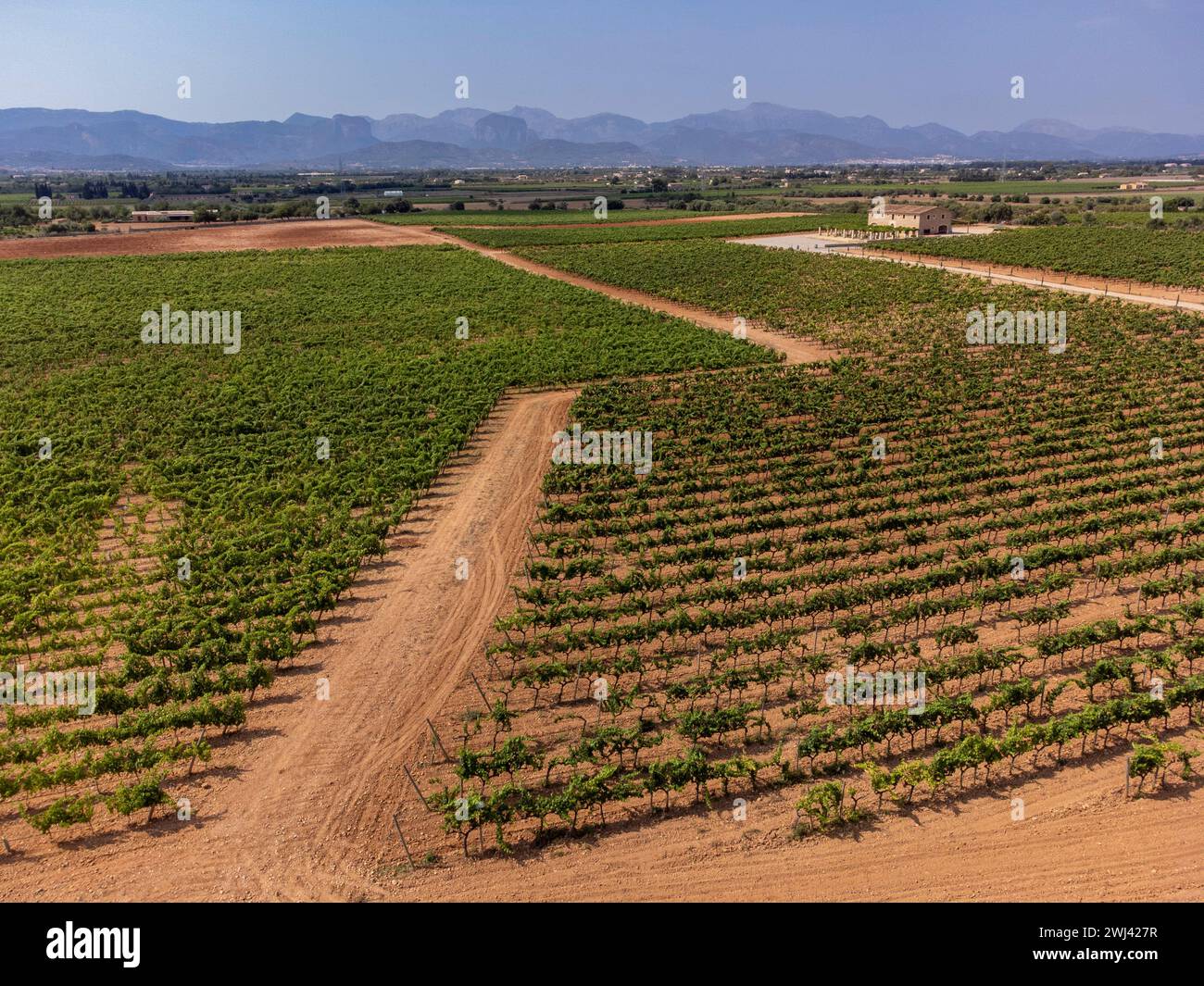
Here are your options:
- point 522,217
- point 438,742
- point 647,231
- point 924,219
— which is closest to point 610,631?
point 438,742

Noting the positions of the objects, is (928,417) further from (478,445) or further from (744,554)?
(478,445)

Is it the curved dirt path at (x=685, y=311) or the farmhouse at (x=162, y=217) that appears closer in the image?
the curved dirt path at (x=685, y=311)

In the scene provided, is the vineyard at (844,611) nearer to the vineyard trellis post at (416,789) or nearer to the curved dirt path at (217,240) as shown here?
the vineyard trellis post at (416,789)

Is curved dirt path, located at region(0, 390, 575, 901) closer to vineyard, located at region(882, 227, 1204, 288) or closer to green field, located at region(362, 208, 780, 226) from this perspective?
vineyard, located at region(882, 227, 1204, 288)

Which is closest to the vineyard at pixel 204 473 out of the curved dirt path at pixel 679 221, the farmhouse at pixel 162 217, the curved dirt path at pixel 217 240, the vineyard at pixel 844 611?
the vineyard at pixel 844 611

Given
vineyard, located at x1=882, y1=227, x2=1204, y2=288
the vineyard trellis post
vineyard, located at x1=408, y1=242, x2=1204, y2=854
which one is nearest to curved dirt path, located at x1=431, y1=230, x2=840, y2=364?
vineyard, located at x1=408, y1=242, x2=1204, y2=854
